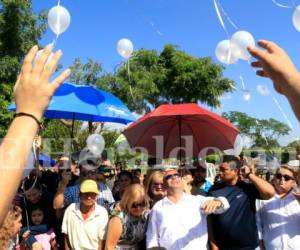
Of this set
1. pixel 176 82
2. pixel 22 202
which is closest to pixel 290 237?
pixel 22 202

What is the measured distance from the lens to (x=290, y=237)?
168 inches

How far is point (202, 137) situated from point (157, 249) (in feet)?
9.41

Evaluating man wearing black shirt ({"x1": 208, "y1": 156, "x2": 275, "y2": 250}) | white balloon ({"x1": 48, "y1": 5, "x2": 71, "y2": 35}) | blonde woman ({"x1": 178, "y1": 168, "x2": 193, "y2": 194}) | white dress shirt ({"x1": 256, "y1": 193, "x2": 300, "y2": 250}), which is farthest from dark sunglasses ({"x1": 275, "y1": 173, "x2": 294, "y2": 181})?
white balloon ({"x1": 48, "y1": 5, "x2": 71, "y2": 35})

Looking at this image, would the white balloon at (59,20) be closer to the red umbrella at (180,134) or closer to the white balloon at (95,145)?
the red umbrella at (180,134)

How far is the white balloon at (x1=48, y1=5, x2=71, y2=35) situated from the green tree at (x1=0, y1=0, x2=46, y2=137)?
11.1 metres

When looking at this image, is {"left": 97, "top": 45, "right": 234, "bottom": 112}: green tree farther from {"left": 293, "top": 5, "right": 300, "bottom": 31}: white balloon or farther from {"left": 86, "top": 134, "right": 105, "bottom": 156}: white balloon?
{"left": 293, "top": 5, "right": 300, "bottom": 31}: white balloon

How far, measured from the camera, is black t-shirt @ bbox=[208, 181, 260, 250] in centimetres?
423

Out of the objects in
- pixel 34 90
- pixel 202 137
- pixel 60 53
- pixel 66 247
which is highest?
pixel 202 137

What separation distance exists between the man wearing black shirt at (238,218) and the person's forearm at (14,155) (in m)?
3.52

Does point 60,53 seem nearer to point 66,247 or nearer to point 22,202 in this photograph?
point 66,247

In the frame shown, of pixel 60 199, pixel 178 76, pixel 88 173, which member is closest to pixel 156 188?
pixel 60 199

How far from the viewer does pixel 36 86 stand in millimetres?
1053

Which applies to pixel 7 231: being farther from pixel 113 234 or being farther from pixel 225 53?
pixel 225 53

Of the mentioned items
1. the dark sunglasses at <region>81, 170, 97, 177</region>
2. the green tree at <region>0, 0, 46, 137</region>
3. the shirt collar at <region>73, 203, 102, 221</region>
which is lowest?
the shirt collar at <region>73, 203, 102, 221</region>
